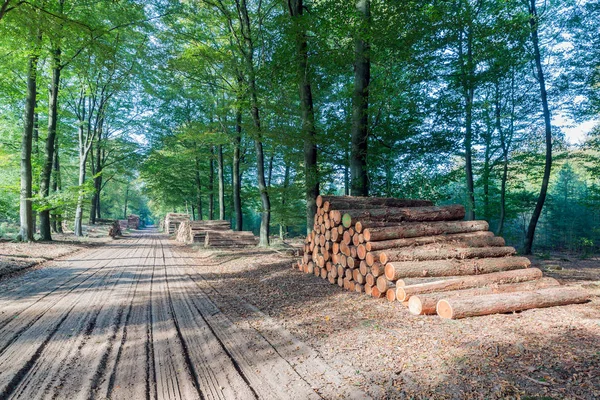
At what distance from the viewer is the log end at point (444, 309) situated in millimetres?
3994

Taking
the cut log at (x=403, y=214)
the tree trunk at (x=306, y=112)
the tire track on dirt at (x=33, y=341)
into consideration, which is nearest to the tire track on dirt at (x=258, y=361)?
the tire track on dirt at (x=33, y=341)

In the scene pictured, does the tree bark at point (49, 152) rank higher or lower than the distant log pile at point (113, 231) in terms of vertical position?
higher

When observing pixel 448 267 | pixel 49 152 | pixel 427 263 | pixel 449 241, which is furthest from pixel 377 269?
pixel 49 152

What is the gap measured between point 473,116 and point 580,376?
1344cm

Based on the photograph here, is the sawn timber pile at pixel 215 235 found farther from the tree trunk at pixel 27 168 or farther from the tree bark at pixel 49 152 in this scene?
the tree trunk at pixel 27 168

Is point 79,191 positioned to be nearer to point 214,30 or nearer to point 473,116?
point 214,30

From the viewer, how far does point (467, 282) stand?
15.6 ft

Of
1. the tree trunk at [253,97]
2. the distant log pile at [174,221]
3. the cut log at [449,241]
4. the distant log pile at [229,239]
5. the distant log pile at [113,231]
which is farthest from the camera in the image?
the distant log pile at [174,221]

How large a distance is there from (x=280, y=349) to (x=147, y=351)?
56.9 inches

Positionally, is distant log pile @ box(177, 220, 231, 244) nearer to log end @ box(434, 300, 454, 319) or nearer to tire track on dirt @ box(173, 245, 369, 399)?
tire track on dirt @ box(173, 245, 369, 399)

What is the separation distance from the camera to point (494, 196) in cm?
2019

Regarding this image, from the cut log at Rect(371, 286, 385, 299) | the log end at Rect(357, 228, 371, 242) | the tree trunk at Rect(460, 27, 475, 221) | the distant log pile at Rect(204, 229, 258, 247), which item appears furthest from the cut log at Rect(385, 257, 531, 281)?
the distant log pile at Rect(204, 229, 258, 247)

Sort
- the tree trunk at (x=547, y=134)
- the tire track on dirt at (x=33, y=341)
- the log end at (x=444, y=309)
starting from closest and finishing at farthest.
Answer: the tire track on dirt at (x=33, y=341) → the log end at (x=444, y=309) → the tree trunk at (x=547, y=134)

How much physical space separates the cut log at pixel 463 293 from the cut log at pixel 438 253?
75cm
